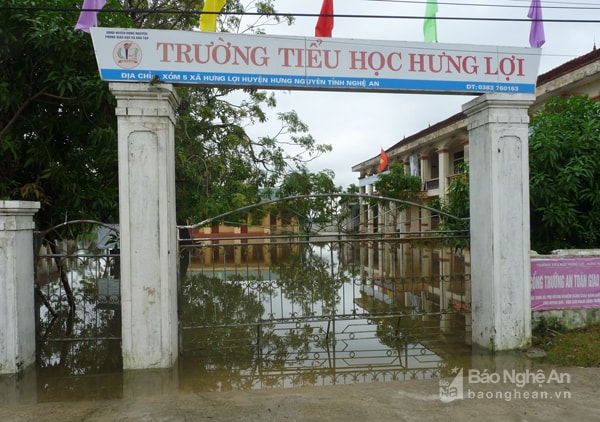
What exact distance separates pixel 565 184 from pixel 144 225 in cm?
608

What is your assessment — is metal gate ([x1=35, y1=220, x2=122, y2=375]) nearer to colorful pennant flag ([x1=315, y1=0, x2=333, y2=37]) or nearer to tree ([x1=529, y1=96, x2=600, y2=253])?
colorful pennant flag ([x1=315, y1=0, x2=333, y2=37])

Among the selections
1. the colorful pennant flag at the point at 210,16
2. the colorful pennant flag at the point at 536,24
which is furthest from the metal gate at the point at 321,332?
the colorful pennant flag at the point at 536,24

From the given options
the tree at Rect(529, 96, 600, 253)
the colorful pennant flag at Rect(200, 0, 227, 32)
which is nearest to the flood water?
the tree at Rect(529, 96, 600, 253)

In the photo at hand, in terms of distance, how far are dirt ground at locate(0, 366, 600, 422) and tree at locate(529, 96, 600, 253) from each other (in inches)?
110

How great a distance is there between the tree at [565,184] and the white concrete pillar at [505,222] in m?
1.43

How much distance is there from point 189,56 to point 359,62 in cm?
202

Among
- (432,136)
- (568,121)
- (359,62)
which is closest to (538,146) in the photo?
(568,121)

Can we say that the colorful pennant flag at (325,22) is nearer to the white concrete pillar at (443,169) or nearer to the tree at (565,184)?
the tree at (565,184)

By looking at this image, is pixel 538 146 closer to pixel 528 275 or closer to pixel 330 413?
pixel 528 275

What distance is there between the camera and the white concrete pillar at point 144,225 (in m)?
4.88

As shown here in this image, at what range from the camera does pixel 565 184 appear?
6609mm

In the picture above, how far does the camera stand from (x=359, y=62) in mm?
5285

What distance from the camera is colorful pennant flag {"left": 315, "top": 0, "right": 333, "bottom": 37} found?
17.8 ft

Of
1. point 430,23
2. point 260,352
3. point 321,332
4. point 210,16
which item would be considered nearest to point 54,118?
point 210,16
